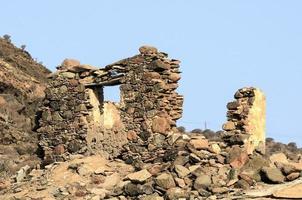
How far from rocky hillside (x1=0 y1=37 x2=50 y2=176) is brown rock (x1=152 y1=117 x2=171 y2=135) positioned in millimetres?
4246

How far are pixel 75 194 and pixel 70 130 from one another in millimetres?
2907

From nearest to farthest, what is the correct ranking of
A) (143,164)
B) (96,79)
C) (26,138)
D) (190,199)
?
(190,199) → (143,164) → (96,79) → (26,138)

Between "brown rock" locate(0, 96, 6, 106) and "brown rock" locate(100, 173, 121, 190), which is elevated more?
"brown rock" locate(0, 96, 6, 106)

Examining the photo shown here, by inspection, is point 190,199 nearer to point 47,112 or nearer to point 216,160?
point 216,160

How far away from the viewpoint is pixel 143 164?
15.7m

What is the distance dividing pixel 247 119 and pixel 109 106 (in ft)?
15.8

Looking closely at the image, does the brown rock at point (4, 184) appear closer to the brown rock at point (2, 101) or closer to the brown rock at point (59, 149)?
the brown rock at point (59, 149)

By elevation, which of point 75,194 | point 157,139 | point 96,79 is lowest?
point 75,194

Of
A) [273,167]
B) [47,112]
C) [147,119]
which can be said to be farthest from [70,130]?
[273,167]

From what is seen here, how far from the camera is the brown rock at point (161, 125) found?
51.5 feet

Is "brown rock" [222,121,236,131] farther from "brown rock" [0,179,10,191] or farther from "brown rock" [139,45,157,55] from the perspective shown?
"brown rock" [0,179,10,191]

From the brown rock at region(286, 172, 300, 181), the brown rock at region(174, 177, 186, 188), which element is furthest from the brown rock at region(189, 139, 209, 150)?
the brown rock at region(286, 172, 300, 181)

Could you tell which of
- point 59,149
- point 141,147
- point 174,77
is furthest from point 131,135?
point 59,149

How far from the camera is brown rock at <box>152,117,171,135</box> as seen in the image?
15.7 meters
